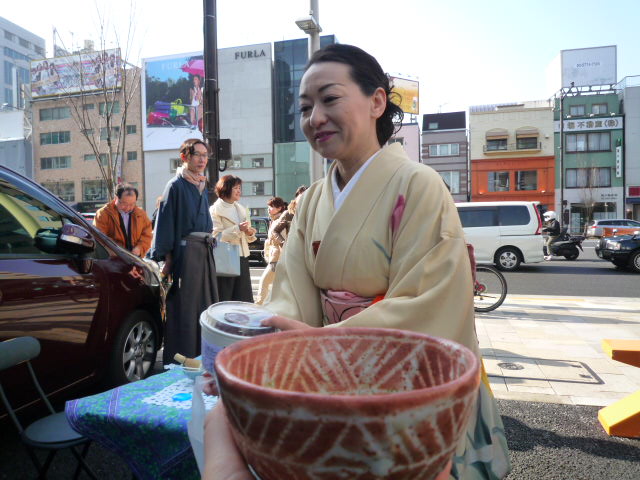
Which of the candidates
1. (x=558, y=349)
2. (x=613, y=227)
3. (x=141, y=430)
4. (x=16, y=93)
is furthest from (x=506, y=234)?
(x=16, y=93)

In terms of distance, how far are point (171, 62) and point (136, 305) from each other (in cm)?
3569

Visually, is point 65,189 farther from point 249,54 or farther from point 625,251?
point 625,251

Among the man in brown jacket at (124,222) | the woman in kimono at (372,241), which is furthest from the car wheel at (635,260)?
the woman in kimono at (372,241)

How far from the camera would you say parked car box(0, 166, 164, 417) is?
2.30 m

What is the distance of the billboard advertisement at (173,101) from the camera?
34.6 metres

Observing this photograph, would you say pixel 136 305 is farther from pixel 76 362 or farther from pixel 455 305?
pixel 455 305

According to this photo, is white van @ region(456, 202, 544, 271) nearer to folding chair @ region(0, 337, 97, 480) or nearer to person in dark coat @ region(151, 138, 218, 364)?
person in dark coat @ region(151, 138, 218, 364)

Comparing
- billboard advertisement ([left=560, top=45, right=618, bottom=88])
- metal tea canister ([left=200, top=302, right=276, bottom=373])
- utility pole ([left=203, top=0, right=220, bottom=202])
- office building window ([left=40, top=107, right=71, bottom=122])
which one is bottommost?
metal tea canister ([left=200, top=302, right=276, bottom=373])

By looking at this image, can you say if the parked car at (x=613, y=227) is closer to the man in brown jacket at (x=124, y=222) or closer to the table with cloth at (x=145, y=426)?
the man in brown jacket at (x=124, y=222)

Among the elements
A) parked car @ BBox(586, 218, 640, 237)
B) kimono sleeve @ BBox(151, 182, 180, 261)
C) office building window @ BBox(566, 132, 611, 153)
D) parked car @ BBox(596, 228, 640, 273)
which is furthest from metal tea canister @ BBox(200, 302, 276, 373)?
office building window @ BBox(566, 132, 611, 153)

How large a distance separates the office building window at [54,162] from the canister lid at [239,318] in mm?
40223

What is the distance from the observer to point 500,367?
417cm

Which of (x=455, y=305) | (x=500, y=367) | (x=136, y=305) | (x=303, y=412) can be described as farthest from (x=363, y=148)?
(x=500, y=367)

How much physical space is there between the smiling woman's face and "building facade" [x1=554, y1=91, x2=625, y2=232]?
3370 cm
